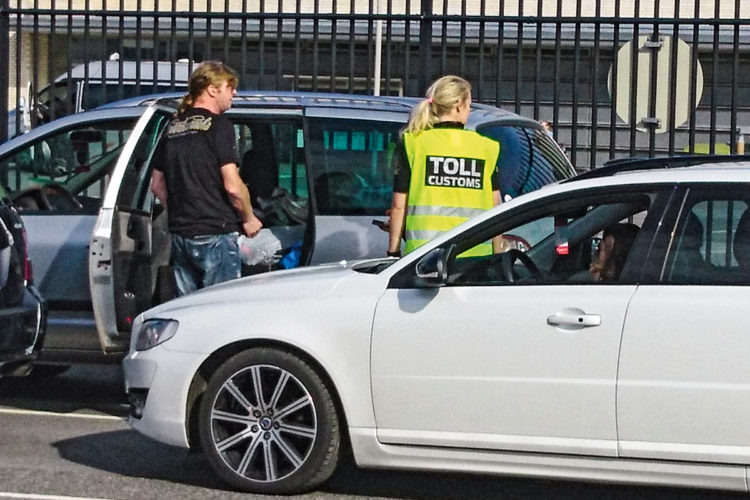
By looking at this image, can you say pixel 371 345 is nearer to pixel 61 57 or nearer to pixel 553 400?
pixel 553 400

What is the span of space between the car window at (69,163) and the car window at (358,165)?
1178 mm

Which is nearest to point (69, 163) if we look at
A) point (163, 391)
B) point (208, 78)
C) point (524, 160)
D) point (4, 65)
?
point (208, 78)

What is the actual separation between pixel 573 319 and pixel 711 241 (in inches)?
24.4

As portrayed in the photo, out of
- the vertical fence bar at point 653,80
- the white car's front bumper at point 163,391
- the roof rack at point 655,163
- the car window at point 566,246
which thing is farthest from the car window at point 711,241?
the vertical fence bar at point 653,80

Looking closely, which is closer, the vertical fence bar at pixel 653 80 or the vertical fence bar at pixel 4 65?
the vertical fence bar at pixel 653 80

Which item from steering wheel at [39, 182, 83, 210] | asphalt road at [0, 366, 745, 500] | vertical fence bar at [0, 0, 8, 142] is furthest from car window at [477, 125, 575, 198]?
vertical fence bar at [0, 0, 8, 142]

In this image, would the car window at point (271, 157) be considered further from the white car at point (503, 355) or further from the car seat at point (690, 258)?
the car seat at point (690, 258)

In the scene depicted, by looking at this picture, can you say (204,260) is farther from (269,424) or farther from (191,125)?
(269,424)

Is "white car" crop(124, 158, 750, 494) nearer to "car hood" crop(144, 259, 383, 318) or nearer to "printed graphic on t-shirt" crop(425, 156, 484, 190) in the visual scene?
"car hood" crop(144, 259, 383, 318)

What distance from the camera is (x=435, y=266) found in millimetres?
6016

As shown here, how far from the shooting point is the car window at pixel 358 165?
8.24 metres

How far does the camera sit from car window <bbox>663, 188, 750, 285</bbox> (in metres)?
5.69

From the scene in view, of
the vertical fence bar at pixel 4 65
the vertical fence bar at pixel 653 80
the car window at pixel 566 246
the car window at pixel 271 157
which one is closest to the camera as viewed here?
the car window at pixel 566 246

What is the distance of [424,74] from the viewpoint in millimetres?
10648
